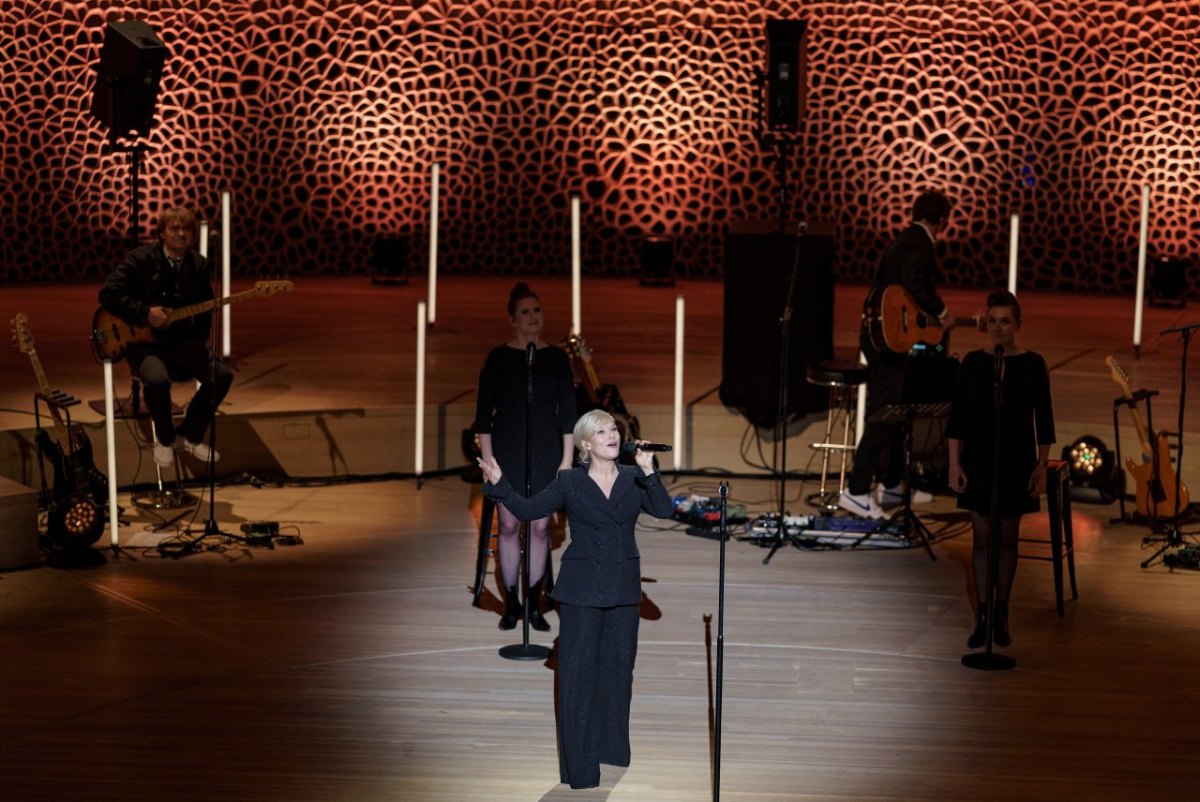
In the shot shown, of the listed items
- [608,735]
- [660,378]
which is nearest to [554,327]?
[660,378]

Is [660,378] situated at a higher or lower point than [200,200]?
lower

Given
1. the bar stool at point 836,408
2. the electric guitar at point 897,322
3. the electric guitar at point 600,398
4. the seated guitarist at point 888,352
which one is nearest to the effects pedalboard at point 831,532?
the seated guitarist at point 888,352

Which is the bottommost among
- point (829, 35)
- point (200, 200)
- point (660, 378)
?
point (660, 378)

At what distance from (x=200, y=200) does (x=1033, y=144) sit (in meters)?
7.05

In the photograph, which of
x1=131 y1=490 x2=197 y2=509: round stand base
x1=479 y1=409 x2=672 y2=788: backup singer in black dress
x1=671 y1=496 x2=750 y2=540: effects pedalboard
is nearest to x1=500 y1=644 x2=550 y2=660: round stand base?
x1=479 y1=409 x2=672 y2=788: backup singer in black dress

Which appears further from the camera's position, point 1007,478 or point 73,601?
point 73,601

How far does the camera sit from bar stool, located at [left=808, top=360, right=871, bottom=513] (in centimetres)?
884

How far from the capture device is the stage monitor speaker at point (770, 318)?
959 cm

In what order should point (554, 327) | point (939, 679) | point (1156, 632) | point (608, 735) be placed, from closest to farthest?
point (608, 735), point (939, 679), point (1156, 632), point (554, 327)

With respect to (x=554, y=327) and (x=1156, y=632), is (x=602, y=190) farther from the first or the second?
(x=1156, y=632)

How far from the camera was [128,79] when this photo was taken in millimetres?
9406

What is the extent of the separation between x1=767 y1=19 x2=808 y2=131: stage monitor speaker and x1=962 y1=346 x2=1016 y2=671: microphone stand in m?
3.44

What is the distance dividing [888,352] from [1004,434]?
2278 mm

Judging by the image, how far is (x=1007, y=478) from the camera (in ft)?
21.3
